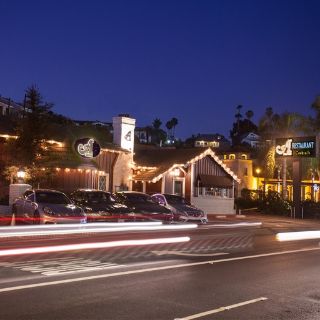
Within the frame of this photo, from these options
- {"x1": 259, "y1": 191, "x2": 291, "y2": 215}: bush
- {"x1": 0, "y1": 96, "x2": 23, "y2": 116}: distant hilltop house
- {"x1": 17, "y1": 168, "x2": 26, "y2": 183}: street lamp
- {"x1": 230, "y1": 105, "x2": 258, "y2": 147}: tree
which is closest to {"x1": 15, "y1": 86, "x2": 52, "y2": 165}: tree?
{"x1": 17, "y1": 168, "x2": 26, "y2": 183}: street lamp

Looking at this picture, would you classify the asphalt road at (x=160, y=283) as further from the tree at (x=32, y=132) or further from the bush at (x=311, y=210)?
the bush at (x=311, y=210)

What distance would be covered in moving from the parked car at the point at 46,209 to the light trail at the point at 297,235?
24.9ft

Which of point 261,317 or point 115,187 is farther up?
point 115,187

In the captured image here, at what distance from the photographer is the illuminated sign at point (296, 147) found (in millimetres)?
42125

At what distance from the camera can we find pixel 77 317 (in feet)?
25.5

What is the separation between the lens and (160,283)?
35.0 feet

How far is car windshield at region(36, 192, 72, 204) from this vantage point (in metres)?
23.2

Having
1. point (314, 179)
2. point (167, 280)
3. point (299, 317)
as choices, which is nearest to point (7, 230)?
point (167, 280)

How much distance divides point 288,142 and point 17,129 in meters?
22.3

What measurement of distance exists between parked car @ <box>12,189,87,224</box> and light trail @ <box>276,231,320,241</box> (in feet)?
24.9

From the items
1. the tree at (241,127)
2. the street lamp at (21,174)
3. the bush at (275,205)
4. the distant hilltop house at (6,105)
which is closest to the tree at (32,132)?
the street lamp at (21,174)

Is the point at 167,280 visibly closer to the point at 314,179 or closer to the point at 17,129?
the point at 17,129

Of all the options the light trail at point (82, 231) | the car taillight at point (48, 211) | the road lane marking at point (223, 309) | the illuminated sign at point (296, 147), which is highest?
the illuminated sign at point (296, 147)

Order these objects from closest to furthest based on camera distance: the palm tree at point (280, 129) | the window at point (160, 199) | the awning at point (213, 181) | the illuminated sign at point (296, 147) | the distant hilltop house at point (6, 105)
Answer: the window at point (160, 199) → the awning at point (213, 181) → the illuminated sign at point (296, 147) → the palm tree at point (280, 129) → the distant hilltop house at point (6, 105)
